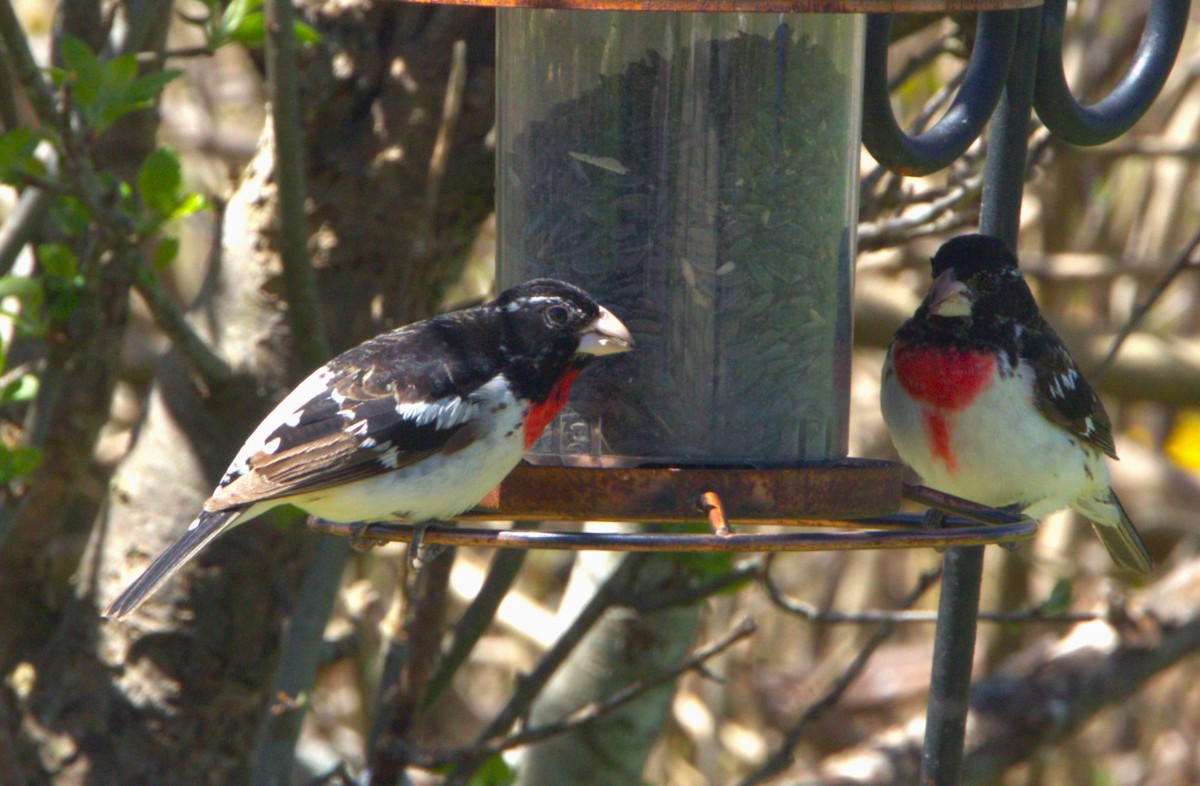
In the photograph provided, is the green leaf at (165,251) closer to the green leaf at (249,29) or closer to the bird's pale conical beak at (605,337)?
the green leaf at (249,29)

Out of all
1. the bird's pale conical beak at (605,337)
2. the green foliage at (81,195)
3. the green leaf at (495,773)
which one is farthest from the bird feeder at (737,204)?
the green leaf at (495,773)

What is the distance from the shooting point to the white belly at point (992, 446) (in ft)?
12.8

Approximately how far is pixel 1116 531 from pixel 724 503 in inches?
78.2

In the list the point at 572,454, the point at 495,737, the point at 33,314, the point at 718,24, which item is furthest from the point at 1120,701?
the point at 33,314

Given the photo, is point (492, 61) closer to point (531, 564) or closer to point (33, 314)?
point (33, 314)

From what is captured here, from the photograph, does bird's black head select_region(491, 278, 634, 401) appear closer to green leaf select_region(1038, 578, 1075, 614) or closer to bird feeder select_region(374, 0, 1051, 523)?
bird feeder select_region(374, 0, 1051, 523)

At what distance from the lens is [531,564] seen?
29.7ft

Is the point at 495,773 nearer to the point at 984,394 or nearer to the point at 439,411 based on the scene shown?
the point at 439,411

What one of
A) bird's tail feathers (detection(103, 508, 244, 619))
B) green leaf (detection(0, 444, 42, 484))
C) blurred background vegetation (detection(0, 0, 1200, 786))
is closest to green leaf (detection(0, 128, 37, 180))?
blurred background vegetation (detection(0, 0, 1200, 786))

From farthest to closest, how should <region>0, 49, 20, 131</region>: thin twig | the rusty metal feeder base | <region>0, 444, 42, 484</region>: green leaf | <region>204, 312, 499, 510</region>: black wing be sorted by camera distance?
<region>0, 49, 20, 131</region>: thin twig < <region>0, 444, 42, 484</region>: green leaf < <region>204, 312, 499, 510</region>: black wing < the rusty metal feeder base

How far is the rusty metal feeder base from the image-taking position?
2.99 m

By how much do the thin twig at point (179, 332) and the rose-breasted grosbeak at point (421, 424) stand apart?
17.5 inches

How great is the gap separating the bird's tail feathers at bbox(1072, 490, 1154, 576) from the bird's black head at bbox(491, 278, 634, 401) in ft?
5.84

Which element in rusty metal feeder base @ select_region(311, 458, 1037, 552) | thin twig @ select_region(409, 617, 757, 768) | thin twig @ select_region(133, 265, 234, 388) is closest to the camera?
rusty metal feeder base @ select_region(311, 458, 1037, 552)
